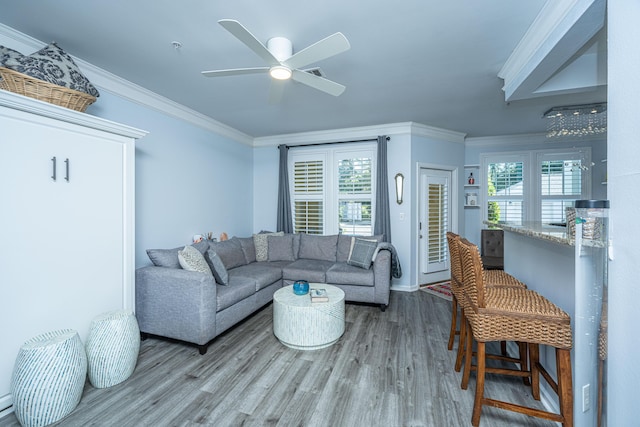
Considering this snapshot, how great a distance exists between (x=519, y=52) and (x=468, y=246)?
1815 millimetres

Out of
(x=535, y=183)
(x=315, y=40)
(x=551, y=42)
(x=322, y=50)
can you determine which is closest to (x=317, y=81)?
(x=315, y=40)

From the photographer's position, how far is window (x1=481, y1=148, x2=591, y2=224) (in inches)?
192

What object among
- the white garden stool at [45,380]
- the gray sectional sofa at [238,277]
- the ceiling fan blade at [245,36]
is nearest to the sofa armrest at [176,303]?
the gray sectional sofa at [238,277]

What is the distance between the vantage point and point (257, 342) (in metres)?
2.71

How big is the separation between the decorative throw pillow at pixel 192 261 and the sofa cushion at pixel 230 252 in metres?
0.71

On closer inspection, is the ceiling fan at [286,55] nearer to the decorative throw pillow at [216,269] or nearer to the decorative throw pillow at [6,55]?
the decorative throw pillow at [6,55]

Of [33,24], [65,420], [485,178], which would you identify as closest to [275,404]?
[65,420]

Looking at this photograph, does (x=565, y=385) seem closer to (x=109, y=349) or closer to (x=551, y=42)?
(x=551, y=42)

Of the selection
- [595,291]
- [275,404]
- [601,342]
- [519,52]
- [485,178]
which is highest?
[519,52]

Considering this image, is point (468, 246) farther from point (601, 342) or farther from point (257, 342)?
point (257, 342)

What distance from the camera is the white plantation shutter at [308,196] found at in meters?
4.96

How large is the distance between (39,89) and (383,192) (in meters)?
3.95

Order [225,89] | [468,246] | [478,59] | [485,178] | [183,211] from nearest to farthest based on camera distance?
[468,246]
[478,59]
[225,89]
[183,211]
[485,178]

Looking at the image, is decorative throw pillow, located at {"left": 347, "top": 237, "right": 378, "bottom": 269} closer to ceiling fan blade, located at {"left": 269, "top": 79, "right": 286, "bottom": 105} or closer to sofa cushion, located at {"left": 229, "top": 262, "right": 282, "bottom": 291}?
sofa cushion, located at {"left": 229, "top": 262, "right": 282, "bottom": 291}
